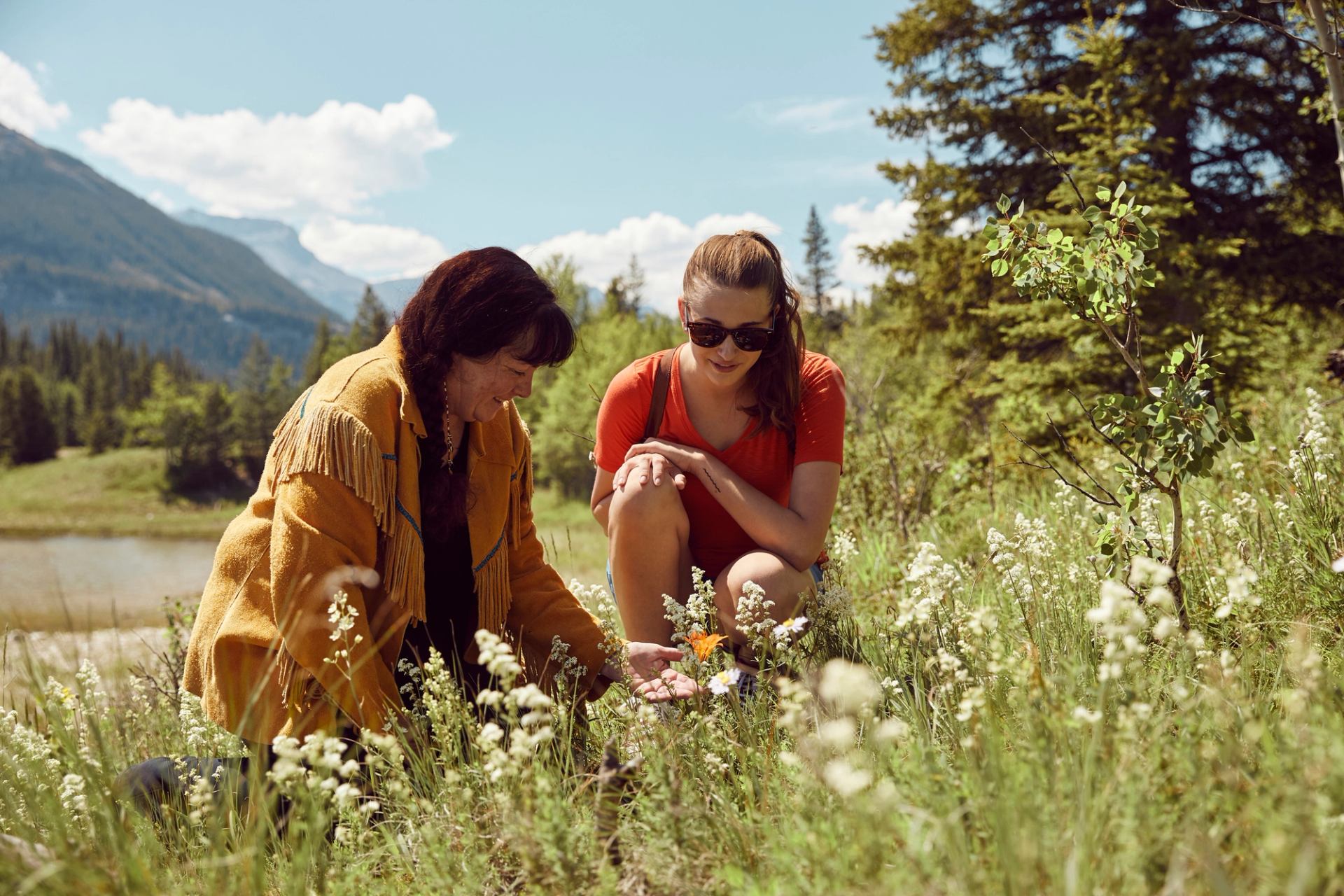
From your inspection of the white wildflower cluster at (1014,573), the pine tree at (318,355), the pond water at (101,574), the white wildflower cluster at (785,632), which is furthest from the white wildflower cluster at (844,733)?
the pine tree at (318,355)

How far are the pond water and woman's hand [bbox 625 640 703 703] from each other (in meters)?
16.9

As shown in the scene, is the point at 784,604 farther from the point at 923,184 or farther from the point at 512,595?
the point at 923,184

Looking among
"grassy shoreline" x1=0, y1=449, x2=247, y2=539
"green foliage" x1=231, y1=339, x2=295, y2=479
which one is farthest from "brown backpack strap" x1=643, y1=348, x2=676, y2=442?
"green foliage" x1=231, y1=339, x2=295, y2=479

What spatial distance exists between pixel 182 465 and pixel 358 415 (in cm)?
7935

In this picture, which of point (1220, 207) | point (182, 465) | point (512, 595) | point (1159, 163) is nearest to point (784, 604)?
point (512, 595)

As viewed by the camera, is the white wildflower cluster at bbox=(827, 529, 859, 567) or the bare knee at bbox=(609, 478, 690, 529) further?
the white wildflower cluster at bbox=(827, 529, 859, 567)

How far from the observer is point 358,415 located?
268 cm

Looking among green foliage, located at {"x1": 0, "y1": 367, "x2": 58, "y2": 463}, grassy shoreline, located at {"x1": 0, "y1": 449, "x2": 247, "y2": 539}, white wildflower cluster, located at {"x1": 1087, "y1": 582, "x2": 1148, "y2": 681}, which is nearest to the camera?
white wildflower cluster, located at {"x1": 1087, "y1": 582, "x2": 1148, "y2": 681}

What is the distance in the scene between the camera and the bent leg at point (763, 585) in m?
3.13

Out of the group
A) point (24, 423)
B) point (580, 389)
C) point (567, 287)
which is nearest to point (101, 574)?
point (580, 389)

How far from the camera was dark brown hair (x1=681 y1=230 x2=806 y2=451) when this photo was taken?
332cm

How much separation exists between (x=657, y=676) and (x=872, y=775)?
100 centimetres

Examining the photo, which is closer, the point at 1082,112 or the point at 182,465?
the point at 1082,112

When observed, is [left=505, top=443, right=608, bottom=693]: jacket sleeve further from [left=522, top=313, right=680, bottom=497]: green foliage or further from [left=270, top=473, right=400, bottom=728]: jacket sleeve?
[left=522, top=313, right=680, bottom=497]: green foliage
